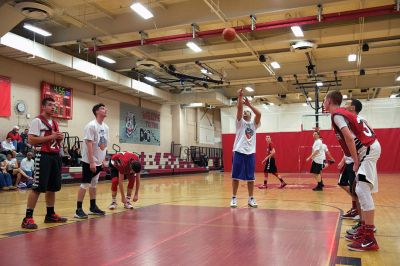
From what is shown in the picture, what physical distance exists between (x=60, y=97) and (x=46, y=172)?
39.6 feet

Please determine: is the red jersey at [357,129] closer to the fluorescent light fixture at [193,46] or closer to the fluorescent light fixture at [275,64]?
the fluorescent light fixture at [193,46]

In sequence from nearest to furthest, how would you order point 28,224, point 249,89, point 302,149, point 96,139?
point 28,224
point 96,139
point 249,89
point 302,149

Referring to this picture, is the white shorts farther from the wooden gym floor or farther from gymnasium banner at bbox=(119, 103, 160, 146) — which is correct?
gymnasium banner at bbox=(119, 103, 160, 146)

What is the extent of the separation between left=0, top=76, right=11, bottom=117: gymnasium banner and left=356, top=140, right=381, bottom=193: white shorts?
43.8 ft

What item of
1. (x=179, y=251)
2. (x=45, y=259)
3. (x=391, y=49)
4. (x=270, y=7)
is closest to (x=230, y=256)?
(x=179, y=251)

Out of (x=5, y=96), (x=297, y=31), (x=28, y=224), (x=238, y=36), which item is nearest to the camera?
(x=28, y=224)

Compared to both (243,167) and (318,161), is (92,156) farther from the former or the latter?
(318,161)

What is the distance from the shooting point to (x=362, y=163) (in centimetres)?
382

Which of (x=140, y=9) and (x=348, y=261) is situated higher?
(x=140, y=9)

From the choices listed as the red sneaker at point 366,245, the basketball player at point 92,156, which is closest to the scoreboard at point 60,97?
the basketball player at point 92,156

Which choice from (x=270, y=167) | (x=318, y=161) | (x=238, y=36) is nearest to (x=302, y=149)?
(x=238, y=36)

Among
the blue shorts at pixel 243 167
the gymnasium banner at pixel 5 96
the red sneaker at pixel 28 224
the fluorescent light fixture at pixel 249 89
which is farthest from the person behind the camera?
the fluorescent light fixture at pixel 249 89

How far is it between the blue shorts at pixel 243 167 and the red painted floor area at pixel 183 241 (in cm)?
110

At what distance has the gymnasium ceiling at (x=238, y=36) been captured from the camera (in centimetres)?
1173
